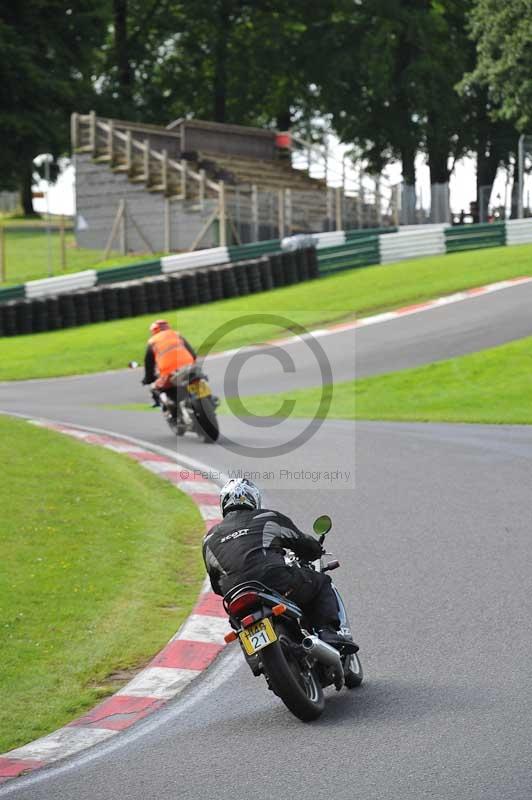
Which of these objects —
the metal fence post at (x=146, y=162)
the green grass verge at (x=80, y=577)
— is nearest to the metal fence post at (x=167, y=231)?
the metal fence post at (x=146, y=162)

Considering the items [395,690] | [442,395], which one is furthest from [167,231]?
[395,690]

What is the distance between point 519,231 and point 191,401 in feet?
74.3

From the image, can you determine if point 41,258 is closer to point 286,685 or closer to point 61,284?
point 61,284

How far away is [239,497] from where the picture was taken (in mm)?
7051

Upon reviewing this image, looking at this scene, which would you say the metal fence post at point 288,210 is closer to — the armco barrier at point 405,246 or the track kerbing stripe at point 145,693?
the armco barrier at point 405,246

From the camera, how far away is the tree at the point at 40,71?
50.1 meters

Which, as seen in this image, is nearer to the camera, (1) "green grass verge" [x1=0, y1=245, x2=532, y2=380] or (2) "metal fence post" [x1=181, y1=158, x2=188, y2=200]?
(1) "green grass verge" [x1=0, y1=245, x2=532, y2=380]

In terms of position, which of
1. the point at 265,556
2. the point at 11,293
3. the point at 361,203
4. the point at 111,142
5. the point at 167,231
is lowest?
the point at 265,556

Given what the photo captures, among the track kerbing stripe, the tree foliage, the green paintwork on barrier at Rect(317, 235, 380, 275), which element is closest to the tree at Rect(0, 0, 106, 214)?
the tree foliage

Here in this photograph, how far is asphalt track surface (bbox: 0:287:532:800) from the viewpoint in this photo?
18.3 ft

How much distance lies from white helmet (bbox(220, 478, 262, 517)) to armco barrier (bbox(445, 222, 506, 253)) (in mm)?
30432

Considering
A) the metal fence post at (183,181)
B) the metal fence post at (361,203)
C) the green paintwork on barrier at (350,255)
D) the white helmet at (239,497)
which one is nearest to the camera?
the white helmet at (239,497)

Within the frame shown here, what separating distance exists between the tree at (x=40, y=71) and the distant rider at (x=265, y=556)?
44.8 meters

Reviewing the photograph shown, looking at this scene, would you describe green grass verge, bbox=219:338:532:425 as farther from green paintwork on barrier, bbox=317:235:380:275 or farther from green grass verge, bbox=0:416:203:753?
green paintwork on barrier, bbox=317:235:380:275
